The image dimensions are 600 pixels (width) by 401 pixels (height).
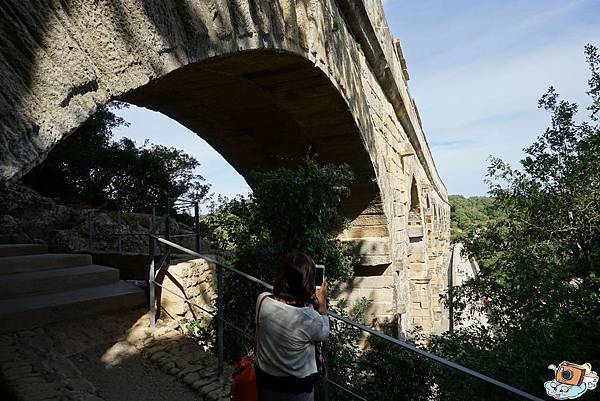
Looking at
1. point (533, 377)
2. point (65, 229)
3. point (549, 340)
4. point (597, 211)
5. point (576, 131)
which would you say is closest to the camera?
point (533, 377)

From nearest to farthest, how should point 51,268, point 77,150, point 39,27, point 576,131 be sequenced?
point 39,27 → point 51,268 → point 576,131 → point 77,150

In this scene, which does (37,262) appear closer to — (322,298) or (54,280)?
(54,280)

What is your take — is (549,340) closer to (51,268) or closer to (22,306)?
(22,306)

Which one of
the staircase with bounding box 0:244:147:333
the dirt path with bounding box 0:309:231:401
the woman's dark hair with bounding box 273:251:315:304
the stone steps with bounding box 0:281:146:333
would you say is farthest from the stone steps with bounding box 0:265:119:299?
the woman's dark hair with bounding box 273:251:315:304

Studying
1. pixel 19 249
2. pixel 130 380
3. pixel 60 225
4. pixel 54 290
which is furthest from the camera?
pixel 60 225

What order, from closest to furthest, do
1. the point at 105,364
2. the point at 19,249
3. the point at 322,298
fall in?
the point at 322,298 → the point at 105,364 → the point at 19,249

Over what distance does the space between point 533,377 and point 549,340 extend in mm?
438

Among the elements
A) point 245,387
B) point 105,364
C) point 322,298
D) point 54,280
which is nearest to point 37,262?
point 54,280

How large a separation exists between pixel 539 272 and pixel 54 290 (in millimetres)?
5094

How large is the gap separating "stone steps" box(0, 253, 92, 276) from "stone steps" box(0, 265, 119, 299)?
0.12 m

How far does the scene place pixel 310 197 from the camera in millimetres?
4055

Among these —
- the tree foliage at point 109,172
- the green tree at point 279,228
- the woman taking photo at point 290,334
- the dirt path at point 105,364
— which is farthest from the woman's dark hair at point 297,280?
the tree foliage at point 109,172

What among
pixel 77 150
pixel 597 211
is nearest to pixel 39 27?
pixel 597 211

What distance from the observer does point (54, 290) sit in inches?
162
